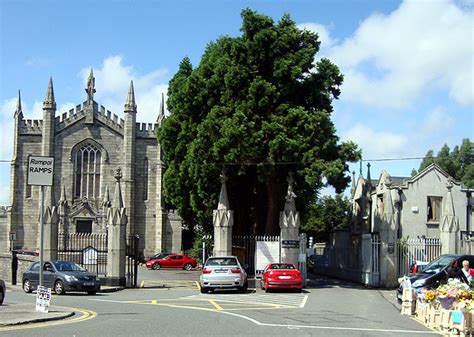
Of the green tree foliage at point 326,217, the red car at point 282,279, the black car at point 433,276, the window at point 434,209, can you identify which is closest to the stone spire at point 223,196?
the red car at point 282,279

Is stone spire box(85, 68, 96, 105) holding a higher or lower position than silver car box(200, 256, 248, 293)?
higher

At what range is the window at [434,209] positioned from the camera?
42062 millimetres

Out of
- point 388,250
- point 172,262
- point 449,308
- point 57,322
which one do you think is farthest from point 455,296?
point 172,262

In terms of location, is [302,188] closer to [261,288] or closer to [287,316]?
[261,288]

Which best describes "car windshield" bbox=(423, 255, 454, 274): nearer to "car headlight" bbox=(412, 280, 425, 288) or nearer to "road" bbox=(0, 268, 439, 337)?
"car headlight" bbox=(412, 280, 425, 288)

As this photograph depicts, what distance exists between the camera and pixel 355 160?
33312 mm

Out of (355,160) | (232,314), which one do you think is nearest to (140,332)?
(232,314)

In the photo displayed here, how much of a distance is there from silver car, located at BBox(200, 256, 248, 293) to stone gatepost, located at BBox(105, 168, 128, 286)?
5837 mm

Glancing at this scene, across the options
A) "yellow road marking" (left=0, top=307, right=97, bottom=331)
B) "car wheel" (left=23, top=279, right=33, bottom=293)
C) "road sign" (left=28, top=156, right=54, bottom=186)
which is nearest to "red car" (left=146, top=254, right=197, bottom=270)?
"car wheel" (left=23, top=279, right=33, bottom=293)

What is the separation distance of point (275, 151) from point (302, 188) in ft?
15.5

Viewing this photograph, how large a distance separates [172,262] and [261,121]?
→ 2397 centimetres

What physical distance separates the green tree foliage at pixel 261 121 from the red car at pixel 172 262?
16.9m

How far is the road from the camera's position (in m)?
13.9

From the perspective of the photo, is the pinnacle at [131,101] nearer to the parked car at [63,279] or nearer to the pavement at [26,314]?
the parked car at [63,279]
